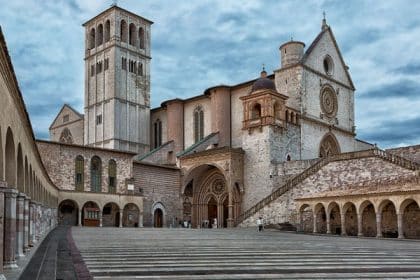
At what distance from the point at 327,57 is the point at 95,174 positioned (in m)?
23.7

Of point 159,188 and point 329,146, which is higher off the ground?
point 329,146

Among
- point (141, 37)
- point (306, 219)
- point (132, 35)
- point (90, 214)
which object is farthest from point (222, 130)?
point (141, 37)

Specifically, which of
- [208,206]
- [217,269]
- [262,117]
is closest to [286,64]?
[262,117]

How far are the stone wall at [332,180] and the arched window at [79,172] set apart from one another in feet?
42.2

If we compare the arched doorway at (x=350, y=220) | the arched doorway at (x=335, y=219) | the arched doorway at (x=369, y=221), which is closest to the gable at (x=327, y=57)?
the arched doorway at (x=335, y=219)

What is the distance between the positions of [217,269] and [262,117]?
33565 millimetres

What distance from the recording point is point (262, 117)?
43969mm

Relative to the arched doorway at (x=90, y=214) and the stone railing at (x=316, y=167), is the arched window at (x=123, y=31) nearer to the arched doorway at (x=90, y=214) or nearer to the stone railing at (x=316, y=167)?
the arched doorway at (x=90, y=214)

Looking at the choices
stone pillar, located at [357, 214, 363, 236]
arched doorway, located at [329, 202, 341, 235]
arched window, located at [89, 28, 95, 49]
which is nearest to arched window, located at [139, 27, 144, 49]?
arched window, located at [89, 28, 95, 49]

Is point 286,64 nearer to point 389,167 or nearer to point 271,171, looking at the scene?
point 271,171

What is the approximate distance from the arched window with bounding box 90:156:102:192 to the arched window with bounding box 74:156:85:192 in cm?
92

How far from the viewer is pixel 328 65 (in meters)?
51.6

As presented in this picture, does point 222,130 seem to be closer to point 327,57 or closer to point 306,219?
point 327,57

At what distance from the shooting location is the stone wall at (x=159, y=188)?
4647 centimetres
